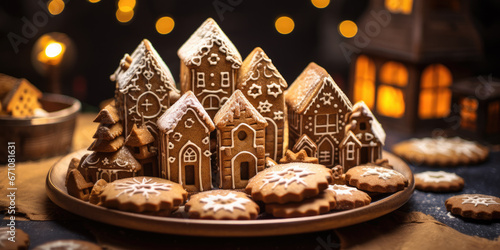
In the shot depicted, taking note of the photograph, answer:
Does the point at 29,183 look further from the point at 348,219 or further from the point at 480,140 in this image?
the point at 480,140

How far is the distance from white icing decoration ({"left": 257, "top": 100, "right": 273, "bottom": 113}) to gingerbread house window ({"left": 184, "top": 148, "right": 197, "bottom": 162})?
1.48 feet

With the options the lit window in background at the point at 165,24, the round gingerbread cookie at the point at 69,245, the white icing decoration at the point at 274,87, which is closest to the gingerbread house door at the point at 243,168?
the white icing decoration at the point at 274,87

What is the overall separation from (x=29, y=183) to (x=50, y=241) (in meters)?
0.99

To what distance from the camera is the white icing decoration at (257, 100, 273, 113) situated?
293 cm

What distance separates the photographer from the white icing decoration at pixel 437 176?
3.27 meters

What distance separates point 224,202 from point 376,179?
2.74ft

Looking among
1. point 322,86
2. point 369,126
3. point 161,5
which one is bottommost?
point 369,126

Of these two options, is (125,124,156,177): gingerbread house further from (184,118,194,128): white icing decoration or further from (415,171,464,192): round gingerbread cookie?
(415,171,464,192): round gingerbread cookie

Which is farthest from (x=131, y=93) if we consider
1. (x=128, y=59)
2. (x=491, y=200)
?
(x=491, y=200)

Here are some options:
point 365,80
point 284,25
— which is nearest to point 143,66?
point 365,80

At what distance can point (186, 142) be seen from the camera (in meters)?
2.74

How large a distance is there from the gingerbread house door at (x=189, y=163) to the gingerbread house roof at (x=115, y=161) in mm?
236

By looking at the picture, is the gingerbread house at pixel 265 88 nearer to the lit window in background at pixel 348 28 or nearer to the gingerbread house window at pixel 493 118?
the gingerbread house window at pixel 493 118

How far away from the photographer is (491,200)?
2.87 meters
